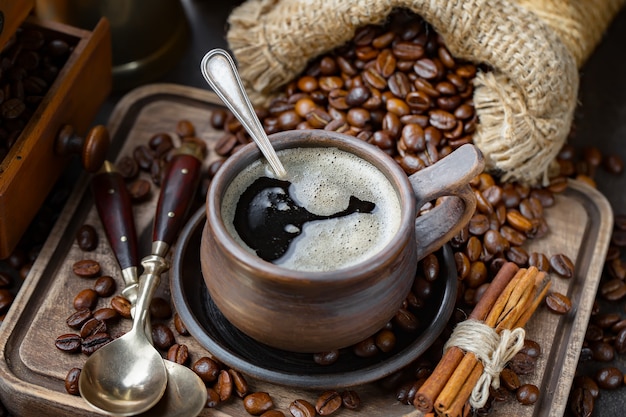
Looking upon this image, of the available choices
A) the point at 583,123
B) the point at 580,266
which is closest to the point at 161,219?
the point at 580,266

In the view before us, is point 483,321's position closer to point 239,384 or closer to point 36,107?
point 239,384

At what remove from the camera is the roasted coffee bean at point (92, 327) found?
1.59 metres

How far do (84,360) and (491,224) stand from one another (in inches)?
37.0

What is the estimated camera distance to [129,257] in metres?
1.71

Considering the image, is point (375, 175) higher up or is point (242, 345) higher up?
point (375, 175)

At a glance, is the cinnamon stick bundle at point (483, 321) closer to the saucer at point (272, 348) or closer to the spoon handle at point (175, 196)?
the saucer at point (272, 348)

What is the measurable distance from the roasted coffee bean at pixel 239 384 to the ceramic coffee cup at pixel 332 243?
4.5 inches

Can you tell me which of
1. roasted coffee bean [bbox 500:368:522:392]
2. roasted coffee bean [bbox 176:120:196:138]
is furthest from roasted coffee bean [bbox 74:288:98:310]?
roasted coffee bean [bbox 500:368:522:392]

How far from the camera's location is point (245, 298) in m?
1.40

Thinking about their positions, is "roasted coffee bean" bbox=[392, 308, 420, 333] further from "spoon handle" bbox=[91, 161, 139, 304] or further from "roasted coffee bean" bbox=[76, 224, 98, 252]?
"roasted coffee bean" bbox=[76, 224, 98, 252]

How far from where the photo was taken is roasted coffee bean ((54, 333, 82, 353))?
158 centimetres

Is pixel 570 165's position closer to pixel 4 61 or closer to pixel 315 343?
pixel 315 343

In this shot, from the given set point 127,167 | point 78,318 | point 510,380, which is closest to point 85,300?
point 78,318

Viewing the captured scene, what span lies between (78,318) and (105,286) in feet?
0.31
